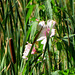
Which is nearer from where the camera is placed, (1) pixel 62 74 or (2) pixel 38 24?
(2) pixel 38 24

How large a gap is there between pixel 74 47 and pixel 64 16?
16cm

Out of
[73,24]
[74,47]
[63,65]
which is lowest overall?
[63,65]

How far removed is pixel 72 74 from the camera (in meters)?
0.79

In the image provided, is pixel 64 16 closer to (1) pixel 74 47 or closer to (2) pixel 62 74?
(1) pixel 74 47

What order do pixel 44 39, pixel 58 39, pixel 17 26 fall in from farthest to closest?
1. pixel 17 26
2. pixel 58 39
3. pixel 44 39

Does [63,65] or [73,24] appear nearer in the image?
[73,24]

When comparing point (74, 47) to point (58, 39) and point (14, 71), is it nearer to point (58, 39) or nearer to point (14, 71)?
point (58, 39)

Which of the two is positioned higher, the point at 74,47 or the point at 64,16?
the point at 64,16

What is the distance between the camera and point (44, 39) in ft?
2.21

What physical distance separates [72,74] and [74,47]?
0.47 ft

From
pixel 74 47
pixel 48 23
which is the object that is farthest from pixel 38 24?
pixel 74 47

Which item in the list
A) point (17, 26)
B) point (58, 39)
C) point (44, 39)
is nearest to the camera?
point (44, 39)

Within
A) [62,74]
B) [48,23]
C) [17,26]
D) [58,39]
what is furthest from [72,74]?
[17,26]

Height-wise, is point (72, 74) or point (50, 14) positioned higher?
point (50, 14)
